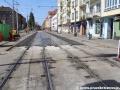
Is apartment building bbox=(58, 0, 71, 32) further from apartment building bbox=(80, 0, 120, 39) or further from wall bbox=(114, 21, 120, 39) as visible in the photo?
wall bbox=(114, 21, 120, 39)

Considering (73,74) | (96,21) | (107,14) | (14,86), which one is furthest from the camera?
(96,21)

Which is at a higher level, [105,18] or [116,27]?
[105,18]

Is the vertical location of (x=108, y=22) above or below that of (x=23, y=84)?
above

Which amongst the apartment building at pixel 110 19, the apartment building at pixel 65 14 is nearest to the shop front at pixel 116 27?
the apartment building at pixel 110 19

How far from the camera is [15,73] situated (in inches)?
368

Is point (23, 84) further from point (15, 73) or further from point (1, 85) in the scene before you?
point (15, 73)

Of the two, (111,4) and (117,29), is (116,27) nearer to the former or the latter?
(117,29)

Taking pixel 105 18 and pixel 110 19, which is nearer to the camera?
pixel 110 19

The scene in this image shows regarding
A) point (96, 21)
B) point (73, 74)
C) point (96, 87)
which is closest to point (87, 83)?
point (96, 87)

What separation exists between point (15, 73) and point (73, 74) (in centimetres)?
237

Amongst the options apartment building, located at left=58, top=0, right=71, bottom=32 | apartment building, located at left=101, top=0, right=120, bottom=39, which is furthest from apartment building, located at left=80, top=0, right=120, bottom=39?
apartment building, located at left=58, top=0, right=71, bottom=32

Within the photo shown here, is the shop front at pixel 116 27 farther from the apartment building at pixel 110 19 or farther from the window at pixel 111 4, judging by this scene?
the window at pixel 111 4

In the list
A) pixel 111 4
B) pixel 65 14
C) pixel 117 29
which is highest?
pixel 65 14

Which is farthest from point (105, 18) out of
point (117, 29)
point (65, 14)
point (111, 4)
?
point (65, 14)
